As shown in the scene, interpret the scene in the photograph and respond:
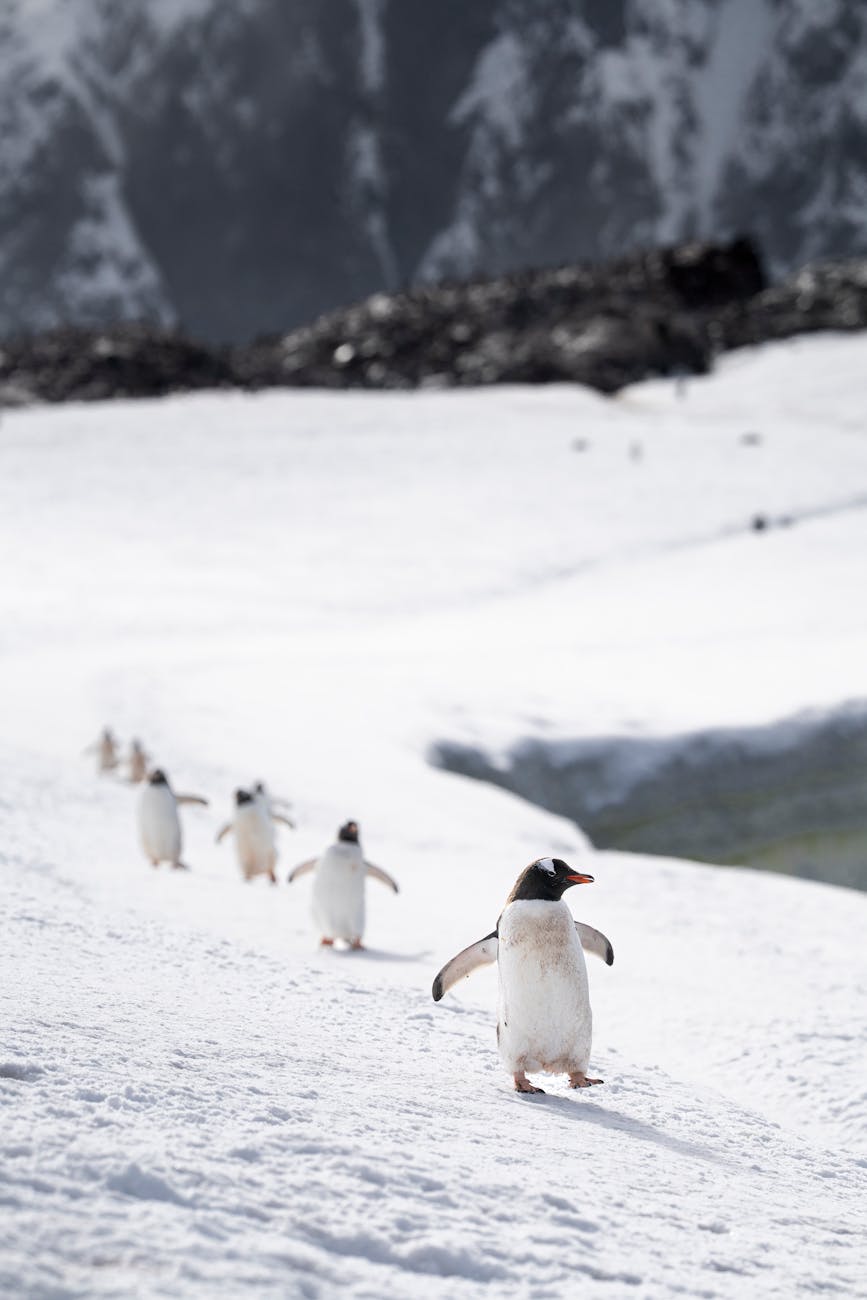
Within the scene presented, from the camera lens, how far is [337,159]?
196875 millimetres

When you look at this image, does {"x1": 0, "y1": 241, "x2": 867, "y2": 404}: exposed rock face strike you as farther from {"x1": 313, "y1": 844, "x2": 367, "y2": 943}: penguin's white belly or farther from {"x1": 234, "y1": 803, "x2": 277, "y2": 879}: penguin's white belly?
{"x1": 313, "y1": 844, "x2": 367, "y2": 943}: penguin's white belly

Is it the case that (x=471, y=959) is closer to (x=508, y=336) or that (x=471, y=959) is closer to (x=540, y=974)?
(x=540, y=974)

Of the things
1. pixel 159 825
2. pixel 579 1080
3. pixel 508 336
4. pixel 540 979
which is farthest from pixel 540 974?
pixel 508 336

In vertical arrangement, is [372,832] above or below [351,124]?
below

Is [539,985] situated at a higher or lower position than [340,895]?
higher

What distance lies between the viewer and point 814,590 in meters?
26.5

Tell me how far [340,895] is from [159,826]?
2.76m

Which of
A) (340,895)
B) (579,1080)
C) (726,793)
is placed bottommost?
(726,793)

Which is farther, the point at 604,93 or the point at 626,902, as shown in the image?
the point at 604,93

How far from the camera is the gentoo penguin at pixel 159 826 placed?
10.1 metres

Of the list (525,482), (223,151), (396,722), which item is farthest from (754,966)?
(223,151)

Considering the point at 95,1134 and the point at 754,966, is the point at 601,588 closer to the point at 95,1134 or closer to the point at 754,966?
the point at 754,966

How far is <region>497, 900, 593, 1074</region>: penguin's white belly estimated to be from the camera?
4906mm

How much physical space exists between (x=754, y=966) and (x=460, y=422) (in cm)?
3885
